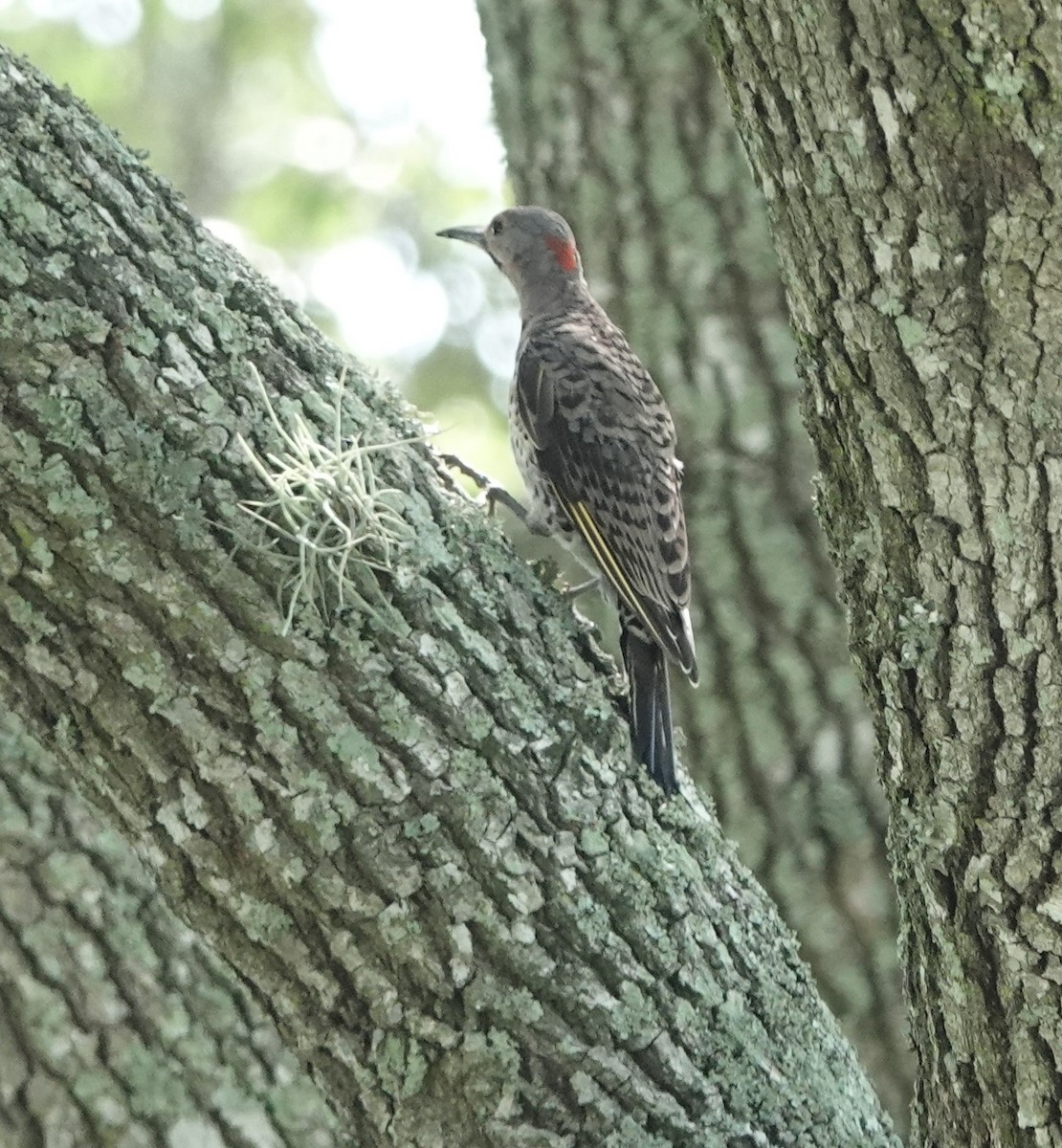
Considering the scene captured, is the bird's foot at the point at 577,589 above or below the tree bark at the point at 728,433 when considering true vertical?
below

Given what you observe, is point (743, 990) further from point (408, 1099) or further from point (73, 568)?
point (73, 568)

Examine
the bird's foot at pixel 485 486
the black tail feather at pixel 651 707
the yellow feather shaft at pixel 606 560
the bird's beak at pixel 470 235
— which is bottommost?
the black tail feather at pixel 651 707

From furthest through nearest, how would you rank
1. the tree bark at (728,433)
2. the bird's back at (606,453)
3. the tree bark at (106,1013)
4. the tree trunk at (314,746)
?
1. the tree bark at (728,433)
2. the bird's back at (606,453)
3. the tree bark at (106,1013)
4. the tree trunk at (314,746)

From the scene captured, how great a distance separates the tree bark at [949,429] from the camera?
6.32ft

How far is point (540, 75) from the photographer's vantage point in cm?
A: 466

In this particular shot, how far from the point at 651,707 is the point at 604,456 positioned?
4.17 feet

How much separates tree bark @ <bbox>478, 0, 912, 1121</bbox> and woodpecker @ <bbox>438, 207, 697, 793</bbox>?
0.21 metres

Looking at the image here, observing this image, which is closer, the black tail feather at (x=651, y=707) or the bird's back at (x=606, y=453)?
the black tail feather at (x=651, y=707)

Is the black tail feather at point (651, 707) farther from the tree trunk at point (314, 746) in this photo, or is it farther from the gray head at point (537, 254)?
the gray head at point (537, 254)

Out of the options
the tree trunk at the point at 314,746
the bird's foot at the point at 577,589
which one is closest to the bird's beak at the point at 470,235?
the bird's foot at the point at 577,589

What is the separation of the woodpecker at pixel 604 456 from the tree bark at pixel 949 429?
1.35 m

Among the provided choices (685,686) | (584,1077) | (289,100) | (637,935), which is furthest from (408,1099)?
(289,100)

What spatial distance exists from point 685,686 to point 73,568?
2.60 metres

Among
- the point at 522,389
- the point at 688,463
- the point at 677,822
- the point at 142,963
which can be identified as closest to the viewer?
the point at 677,822
